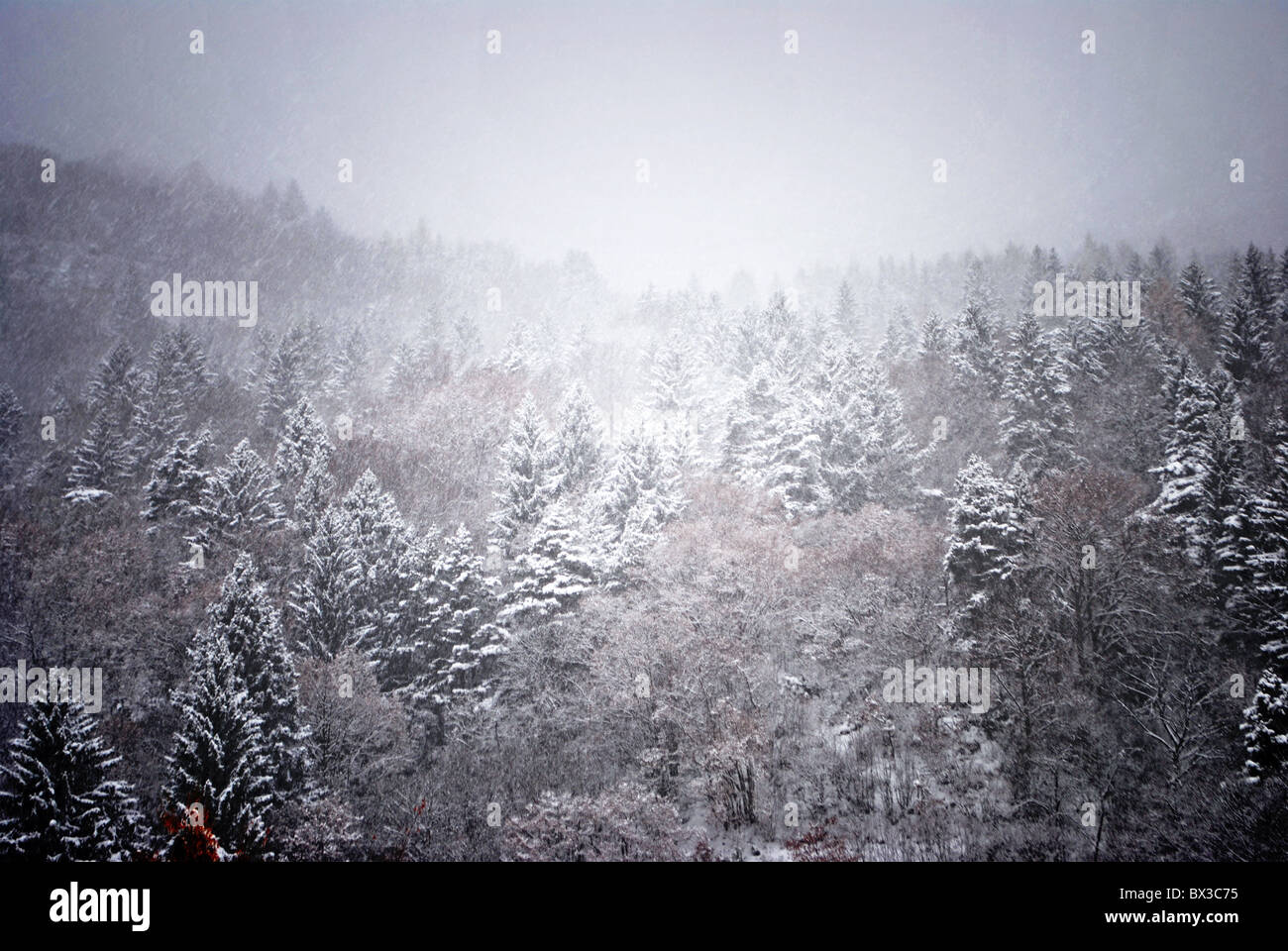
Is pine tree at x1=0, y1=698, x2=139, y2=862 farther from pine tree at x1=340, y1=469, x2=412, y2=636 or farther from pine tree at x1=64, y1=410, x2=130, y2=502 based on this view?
pine tree at x1=64, y1=410, x2=130, y2=502

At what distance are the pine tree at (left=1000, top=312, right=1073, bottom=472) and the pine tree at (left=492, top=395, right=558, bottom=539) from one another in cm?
2556

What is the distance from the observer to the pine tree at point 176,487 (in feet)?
101

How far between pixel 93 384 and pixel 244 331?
28.3 meters

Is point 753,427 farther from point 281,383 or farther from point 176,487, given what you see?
point 281,383

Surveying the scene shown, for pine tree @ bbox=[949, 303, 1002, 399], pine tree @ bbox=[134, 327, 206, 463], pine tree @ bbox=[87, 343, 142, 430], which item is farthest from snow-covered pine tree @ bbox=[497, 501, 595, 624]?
pine tree @ bbox=[87, 343, 142, 430]

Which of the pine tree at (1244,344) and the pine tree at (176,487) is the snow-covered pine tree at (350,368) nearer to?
the pine tree at (176,487)

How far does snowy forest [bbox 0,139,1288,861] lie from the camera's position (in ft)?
49.9

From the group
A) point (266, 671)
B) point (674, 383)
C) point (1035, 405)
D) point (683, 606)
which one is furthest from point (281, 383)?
point (1035, 405)

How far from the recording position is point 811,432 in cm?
3181

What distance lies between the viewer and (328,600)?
24.8 meters

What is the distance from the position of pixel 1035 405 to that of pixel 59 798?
4383cm

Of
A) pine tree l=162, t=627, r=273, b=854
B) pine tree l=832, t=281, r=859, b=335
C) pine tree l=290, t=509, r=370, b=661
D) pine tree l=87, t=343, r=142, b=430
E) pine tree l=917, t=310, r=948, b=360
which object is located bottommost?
pine tree l=162, t=627, r=273, b=854
